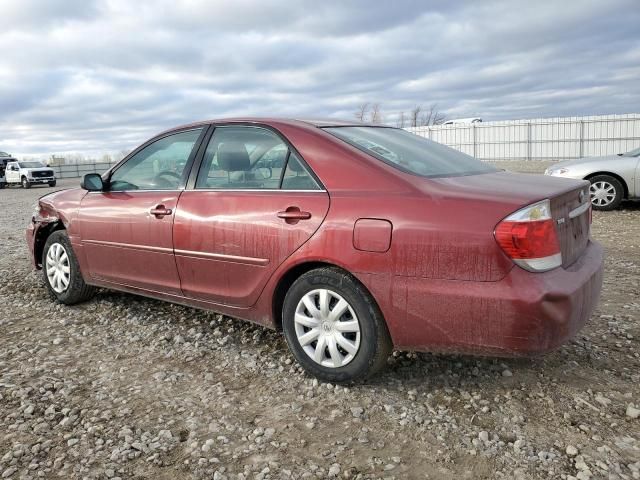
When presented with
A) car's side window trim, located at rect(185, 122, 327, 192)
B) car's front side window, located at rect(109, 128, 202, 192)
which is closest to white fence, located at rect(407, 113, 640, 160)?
car's front side window, located at rect(109, 128, 202, 192)

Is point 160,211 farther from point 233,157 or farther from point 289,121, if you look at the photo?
point 289,121

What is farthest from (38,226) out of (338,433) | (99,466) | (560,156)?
(560,156)

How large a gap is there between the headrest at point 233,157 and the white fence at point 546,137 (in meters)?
22.3

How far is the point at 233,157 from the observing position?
147 inches

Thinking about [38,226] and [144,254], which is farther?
[38,226]

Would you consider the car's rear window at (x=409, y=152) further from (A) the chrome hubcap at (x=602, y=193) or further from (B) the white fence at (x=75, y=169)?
(B) the white fence at (x=75, y=169)

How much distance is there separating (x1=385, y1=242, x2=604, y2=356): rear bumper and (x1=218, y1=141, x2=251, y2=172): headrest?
1413mm

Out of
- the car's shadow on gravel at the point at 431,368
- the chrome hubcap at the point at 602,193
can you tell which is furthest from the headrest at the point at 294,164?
the chrome hubcap at the point at 602,193

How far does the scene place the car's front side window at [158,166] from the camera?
400 cm

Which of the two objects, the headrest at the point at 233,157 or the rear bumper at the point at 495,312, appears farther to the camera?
the headrest at the point at 233,157

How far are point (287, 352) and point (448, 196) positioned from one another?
5.23 feet

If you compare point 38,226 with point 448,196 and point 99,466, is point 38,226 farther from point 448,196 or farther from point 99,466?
point 448,196

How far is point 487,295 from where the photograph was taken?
104 inches

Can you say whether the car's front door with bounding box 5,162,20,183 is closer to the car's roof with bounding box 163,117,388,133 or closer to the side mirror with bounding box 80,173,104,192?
the side mirror with bounding box 80,173,104,192
